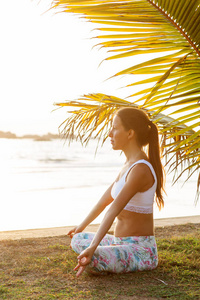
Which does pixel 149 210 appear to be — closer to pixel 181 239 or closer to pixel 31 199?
pixel 181 239

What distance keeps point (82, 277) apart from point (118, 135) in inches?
42.4

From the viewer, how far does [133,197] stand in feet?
9.84

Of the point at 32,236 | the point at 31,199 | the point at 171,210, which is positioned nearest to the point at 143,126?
the point at 32,236

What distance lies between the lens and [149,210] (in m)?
3.04

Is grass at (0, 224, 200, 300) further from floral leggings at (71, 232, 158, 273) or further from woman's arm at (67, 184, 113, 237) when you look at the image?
woman's arm at (67, 184, 113, 237)

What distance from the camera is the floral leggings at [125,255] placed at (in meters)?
2.88

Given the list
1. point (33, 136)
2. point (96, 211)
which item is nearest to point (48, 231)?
point (96, 211)

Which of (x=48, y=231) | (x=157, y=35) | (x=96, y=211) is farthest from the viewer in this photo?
(x=48, y=231)

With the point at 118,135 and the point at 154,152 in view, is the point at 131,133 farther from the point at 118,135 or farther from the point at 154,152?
the point at 154,152

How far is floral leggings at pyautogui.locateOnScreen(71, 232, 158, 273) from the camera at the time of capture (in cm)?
288

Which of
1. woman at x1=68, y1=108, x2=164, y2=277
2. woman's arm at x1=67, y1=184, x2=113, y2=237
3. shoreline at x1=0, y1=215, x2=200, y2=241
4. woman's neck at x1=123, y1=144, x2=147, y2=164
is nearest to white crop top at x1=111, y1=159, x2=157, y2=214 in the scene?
woman at x1=68, y1=108, x2=164, y2=277

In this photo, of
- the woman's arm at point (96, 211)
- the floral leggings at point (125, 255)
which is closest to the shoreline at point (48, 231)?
the woman's arm at point (96, 211)

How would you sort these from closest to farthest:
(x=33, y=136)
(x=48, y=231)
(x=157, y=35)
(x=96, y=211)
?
(x=157, y=35) → (x=96, y=211) → (x=48, y=231) → (x=33, y=136)

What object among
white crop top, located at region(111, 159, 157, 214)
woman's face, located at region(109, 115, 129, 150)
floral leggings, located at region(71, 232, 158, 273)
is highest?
woman's face, located at region(109, 115, 129, 150)
